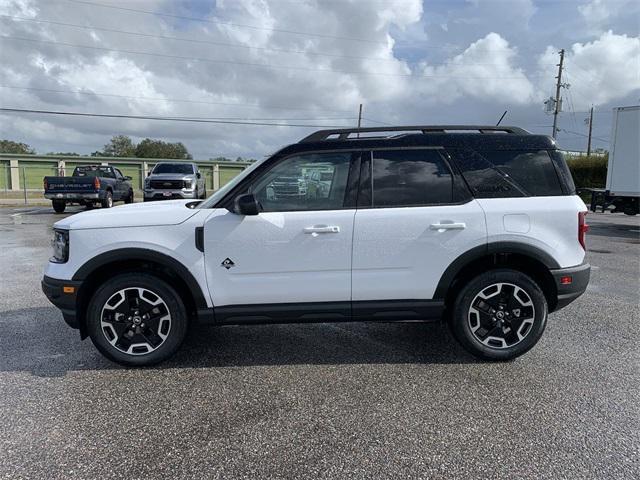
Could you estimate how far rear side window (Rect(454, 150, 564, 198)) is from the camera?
3854 mm

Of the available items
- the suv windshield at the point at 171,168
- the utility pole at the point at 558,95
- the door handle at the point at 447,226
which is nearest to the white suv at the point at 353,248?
the door handle at the point at 447,226

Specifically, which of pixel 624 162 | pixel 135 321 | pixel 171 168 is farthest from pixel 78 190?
pixel 624 162

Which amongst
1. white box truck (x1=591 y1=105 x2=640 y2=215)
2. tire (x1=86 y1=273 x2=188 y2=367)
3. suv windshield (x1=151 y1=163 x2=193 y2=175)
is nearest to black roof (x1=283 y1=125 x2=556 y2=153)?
tire (x1=86 y1=273 x2=188 y2=367)

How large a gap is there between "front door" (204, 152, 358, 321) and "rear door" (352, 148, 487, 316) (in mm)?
150

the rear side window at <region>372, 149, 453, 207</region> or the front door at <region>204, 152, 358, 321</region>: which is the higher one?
the rear side window at <region>372, 149, 453, 207</region>

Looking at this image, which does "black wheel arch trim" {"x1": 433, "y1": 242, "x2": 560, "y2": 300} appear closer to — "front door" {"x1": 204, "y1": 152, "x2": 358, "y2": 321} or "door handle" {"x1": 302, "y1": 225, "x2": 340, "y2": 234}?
"front door" {"x1": 204, "y1": 152, "x2": 358, "y2": 321}

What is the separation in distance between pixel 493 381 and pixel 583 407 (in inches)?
24.7

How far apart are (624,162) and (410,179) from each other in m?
13.2

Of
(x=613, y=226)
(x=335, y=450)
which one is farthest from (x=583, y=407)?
(x=613, y=226)

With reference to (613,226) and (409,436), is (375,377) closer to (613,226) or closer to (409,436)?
(409,436)

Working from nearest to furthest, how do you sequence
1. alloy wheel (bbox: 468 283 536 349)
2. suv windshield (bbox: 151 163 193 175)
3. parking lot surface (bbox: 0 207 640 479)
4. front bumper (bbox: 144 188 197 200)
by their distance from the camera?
parking lot surface (bbox: 0 207 640 479) < alloy wheel (bbox: 468 283 536 349) < front bumper (bbox: 144 188 197 200) < suv windshield (bbox: 151 163 193 175)

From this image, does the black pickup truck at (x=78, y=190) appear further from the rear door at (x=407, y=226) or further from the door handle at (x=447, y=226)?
the door handle at (x=447, y=226)

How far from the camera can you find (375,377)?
11.9 feet

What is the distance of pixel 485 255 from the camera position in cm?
382
